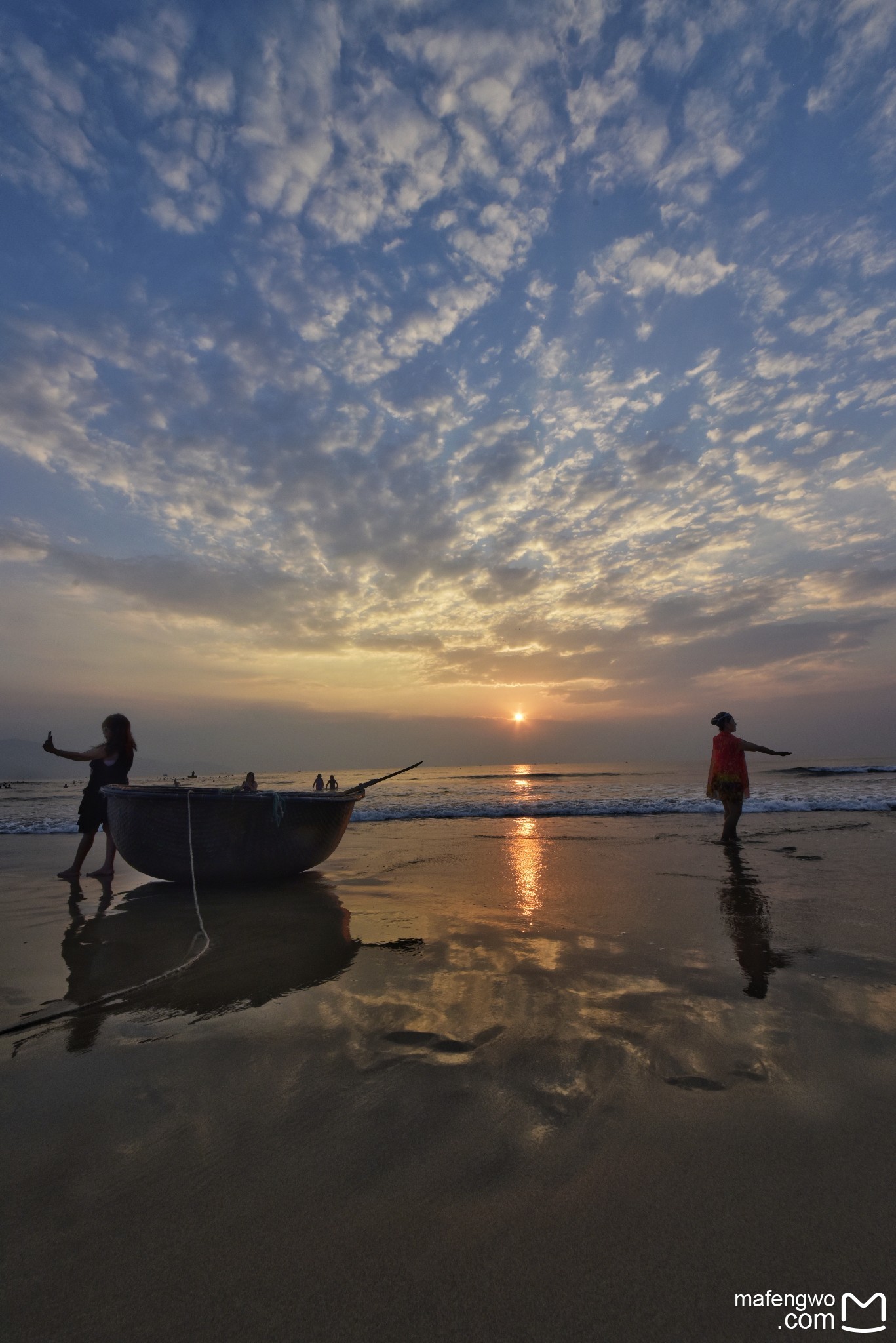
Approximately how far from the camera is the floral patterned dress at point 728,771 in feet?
29.9

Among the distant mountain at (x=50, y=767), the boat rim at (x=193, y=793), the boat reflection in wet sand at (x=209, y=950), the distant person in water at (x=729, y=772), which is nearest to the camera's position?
the boat reflection in wet sand at (x=209, y=950)

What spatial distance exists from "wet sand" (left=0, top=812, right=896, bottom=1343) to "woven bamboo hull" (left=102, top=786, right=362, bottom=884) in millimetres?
1650

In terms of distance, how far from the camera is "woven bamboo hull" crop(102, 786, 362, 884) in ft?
19.9

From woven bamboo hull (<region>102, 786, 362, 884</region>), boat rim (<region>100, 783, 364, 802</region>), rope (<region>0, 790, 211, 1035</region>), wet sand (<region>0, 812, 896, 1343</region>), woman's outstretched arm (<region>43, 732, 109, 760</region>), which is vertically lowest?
rope (<region>0, 790, 211, 1035</region>)

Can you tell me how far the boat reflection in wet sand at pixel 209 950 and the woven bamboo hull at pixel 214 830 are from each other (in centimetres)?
28

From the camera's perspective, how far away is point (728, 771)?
917cm

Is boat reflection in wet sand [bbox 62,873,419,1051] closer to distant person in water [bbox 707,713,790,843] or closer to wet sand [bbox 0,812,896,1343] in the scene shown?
wet sand [bbox 0,812,896,1343]

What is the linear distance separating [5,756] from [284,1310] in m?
237

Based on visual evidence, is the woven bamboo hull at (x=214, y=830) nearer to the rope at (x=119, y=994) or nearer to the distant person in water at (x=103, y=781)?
the distant person in water at (x=103, y=781)

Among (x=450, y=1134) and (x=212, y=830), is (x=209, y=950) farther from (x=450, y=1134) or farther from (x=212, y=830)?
(x=450, y=1134)

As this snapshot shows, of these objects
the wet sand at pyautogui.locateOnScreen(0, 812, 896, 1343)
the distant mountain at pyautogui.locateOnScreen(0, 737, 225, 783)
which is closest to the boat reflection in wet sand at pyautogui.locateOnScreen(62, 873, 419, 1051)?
the wet sand at pyautogui.locateOnScreen(0, 812, 896, 1343)

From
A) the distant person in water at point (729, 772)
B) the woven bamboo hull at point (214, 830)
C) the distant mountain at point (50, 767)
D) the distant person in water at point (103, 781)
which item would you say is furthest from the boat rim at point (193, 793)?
the distant mountain at point (50, 767)

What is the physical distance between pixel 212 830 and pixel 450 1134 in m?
4.91

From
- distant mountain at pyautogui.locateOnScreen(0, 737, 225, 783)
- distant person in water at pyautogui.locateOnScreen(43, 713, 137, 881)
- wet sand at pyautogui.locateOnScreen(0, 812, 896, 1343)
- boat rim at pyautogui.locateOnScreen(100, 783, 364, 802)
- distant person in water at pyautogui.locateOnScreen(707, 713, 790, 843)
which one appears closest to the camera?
wet sand at pyautogui.locateOnScreen(0, 812, 896, 1343)
